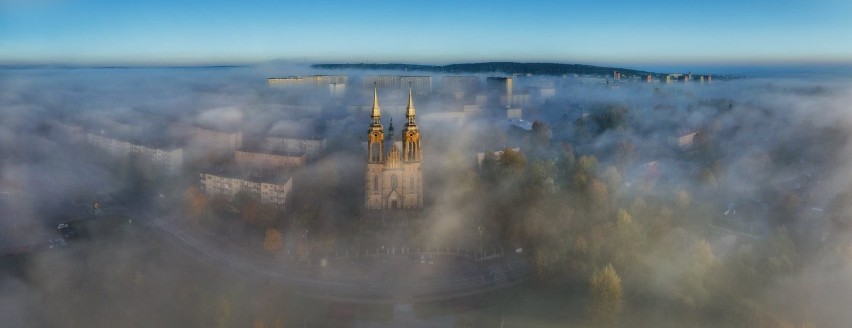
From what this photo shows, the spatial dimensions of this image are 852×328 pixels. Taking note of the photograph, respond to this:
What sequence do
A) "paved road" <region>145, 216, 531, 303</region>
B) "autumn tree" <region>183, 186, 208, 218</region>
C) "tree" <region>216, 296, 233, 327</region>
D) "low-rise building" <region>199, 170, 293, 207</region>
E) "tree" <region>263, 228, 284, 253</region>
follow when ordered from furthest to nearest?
"low-rise building" <region>199, 170, 293, 207</region>
"autumn tree" <region>183, 186, 208, 218</region>
"tree" <region>263, 228, 284, 253</region>
"paved road" <region>145, 216, 531, 303</region>
"tree" <region>216, 296, 233, 327</region>

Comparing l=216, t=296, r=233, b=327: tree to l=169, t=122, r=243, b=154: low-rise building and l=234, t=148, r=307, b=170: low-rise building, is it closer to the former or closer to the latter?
l=234, t=148, r=307, b=170: low-rise building

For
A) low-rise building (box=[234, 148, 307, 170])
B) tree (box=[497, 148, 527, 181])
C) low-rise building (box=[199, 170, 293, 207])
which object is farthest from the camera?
low-rise building (box=[234, 148, 307, 170])

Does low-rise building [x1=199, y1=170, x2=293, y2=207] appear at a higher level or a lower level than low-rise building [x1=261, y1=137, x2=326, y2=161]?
lower

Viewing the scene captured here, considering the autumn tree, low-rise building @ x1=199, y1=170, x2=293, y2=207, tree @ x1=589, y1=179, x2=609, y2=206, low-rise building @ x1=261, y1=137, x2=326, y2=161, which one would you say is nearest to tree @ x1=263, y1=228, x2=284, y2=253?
low-rise building @ x1=199, y1=170, x2=293, y2=207

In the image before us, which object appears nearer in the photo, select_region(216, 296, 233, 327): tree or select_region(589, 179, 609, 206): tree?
select_region(216, 296, 233, 327): tree

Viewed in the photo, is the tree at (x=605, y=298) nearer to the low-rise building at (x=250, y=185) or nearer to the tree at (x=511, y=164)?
the tree at (x=511, y=164)

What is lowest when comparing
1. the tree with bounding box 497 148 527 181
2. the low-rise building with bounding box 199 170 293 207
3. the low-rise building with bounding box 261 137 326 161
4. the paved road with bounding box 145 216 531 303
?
the paved road with bounding box 145 216 531 303

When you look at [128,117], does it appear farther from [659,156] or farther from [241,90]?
[659,156]

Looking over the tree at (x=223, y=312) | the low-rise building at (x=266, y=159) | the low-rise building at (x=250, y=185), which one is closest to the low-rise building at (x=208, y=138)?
the low-rise building at (x=266, y=159)
